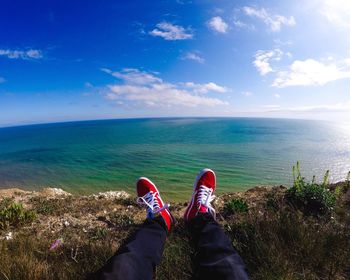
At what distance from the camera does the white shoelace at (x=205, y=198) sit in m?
3.57

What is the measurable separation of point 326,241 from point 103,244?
9.08ft

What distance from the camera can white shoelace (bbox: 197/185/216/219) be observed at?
11.7 feet

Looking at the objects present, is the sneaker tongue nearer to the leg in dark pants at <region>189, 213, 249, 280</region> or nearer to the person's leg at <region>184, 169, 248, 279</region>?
the person's leg at <region>184, 169, 248, 279</region>

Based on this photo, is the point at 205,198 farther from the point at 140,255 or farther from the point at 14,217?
the point at 14,217

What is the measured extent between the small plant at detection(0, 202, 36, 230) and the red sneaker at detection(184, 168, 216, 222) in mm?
4067

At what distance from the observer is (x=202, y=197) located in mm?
3822

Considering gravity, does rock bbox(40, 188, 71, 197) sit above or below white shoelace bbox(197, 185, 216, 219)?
below

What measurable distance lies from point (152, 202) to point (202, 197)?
102cm

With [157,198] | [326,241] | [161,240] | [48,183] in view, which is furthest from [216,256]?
[48,183]

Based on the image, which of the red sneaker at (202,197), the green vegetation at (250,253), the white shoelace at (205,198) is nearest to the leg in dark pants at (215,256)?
the green vegetation at (250,253)

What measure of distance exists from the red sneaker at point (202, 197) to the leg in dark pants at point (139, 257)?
2.36 ft

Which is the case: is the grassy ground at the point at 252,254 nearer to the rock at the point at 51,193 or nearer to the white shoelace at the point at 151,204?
the white shoelace at the point at 151,204

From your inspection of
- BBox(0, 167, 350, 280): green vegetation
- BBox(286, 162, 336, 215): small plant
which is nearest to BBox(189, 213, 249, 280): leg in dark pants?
BBox(0, 167, 350, 280): green vegetation

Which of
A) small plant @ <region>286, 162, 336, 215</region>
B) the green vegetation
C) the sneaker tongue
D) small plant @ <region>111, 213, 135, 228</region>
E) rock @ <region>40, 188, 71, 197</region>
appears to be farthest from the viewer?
rock @ <region>40, 188, 71, 197</region>
